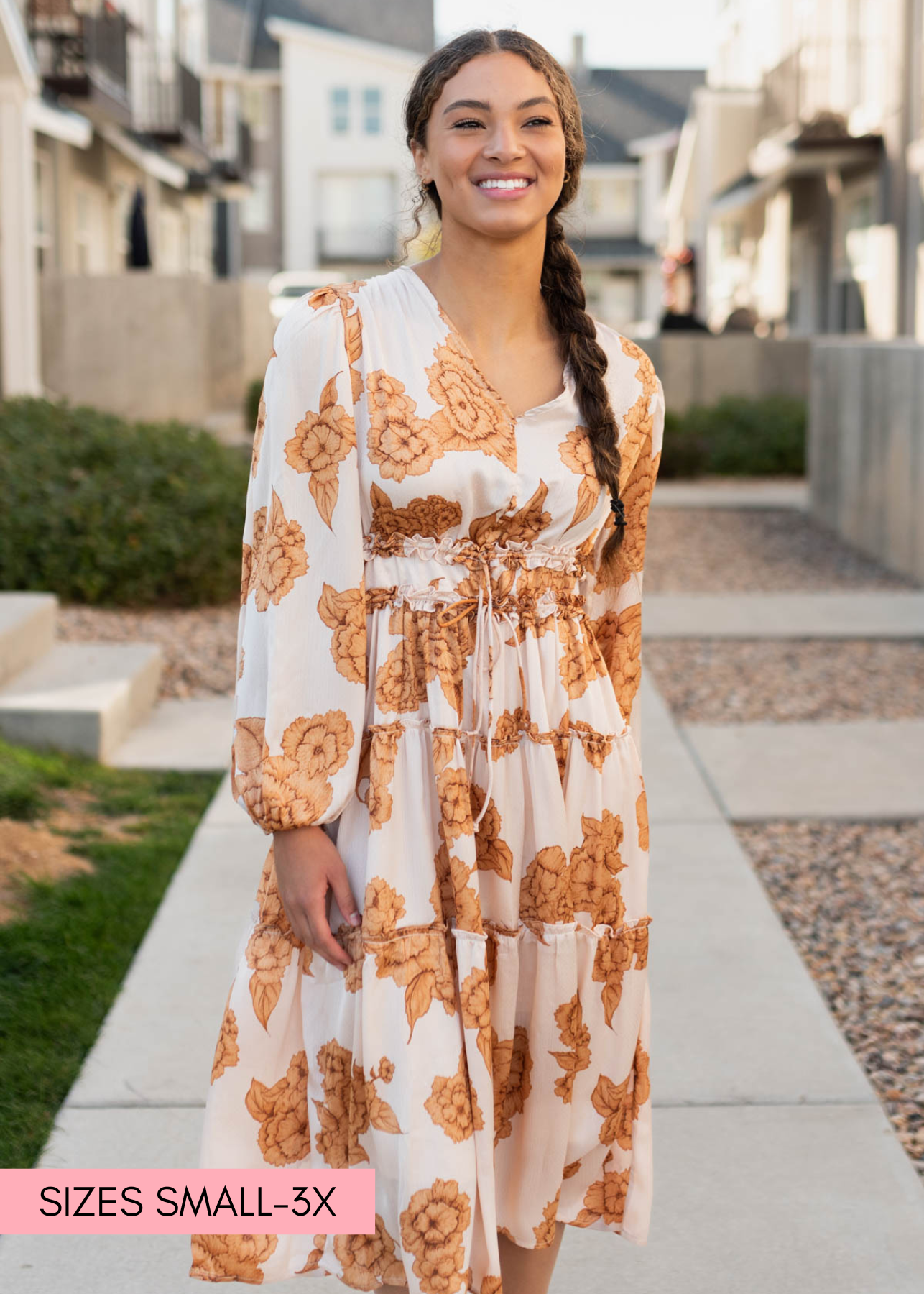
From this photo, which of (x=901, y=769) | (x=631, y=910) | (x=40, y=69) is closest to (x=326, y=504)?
(x=631, y=910)

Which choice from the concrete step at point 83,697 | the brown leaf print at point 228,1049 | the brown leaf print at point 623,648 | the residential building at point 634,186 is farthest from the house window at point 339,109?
the brown leaf print at point 228,1049

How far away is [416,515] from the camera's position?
1.96m

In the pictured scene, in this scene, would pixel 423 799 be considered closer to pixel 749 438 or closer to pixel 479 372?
pixel 479 372

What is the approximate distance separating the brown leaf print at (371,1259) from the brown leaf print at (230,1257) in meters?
0.09

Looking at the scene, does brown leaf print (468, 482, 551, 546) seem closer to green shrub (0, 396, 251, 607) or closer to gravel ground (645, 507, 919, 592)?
green shrub (0, 396, 251, 607)

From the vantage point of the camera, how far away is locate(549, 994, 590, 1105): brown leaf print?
2.04 meters

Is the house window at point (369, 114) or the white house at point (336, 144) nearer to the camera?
the white house at point (336, 144)

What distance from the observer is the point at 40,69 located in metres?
15.9

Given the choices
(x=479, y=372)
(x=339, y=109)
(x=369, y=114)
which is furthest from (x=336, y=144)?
(x=479, y=372)

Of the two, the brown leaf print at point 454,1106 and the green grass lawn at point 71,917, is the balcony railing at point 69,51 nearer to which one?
the green grass lawn at point 71,917

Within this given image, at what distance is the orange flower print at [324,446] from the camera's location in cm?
192

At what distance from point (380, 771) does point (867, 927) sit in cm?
266

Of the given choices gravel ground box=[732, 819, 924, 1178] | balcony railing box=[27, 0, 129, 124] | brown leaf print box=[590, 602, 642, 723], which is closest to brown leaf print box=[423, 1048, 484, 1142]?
brown leaf print box=[590, 602, 642, 723]

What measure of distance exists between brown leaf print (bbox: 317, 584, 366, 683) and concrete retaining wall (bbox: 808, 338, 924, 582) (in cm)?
802
